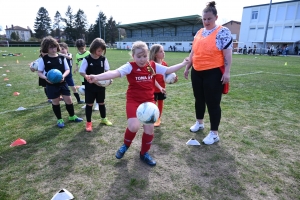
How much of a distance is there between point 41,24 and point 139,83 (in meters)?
99.4

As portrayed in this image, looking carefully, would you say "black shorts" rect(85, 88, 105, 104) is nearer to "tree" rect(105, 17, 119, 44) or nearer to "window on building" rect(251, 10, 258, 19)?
"window on building" rect(251, 10, 258, 19)

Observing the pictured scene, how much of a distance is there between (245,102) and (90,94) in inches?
182

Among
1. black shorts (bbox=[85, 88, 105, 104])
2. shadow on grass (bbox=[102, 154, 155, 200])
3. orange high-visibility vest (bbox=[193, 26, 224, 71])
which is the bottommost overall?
shadow on grass (bbox=[102, 154, 155, 200])

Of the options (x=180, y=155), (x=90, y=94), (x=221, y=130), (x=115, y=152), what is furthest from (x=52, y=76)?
(x=221, y=130)

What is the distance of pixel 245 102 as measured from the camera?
6.43 metres

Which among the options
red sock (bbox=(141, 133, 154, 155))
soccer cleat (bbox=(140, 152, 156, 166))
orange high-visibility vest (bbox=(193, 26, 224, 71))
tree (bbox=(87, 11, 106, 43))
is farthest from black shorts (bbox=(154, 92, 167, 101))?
tree (bbox=(87, 11, 106, 43))

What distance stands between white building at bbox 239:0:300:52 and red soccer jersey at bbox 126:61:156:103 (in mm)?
47691

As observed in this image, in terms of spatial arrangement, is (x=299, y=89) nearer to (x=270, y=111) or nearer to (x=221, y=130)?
(x=270, y=111)

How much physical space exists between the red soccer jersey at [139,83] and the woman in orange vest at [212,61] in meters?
1.01

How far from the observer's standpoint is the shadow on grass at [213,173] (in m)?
2.56

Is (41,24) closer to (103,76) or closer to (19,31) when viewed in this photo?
(19,31)

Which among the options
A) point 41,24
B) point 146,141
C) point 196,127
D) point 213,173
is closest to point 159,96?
point 196,127

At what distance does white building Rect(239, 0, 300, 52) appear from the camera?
40.8 m

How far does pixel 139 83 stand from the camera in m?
3.16
